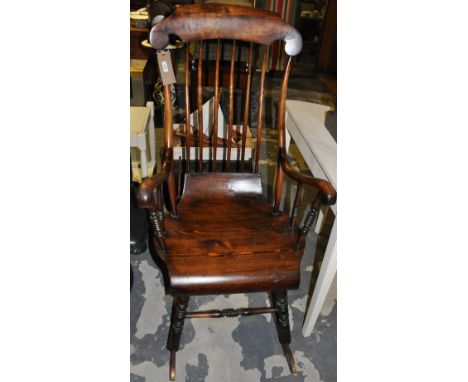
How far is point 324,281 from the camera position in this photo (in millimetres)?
1318

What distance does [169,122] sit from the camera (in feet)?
4.09

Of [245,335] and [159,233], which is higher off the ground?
[159,233]

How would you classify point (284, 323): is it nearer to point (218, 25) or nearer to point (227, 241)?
point (227, 241)

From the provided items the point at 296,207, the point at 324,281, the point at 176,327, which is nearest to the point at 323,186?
the point at 296,207

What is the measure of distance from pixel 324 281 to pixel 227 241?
424 mm

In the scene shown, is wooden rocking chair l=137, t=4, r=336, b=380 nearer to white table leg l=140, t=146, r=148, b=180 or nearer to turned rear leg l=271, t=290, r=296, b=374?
turned rear leg l=271, t=290, r=296, b=374

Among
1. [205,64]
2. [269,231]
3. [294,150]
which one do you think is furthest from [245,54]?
[269,231]

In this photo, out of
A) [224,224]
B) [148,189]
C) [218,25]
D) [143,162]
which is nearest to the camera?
[148,189]

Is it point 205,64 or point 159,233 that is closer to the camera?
point 159,233

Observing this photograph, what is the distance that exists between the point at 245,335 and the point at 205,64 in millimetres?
2261

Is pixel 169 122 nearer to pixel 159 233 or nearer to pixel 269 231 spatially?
pixel 159 233

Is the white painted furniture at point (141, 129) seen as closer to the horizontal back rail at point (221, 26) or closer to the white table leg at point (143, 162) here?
the white table leg at point (143, 162)

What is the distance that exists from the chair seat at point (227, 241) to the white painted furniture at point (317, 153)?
6.9 inches

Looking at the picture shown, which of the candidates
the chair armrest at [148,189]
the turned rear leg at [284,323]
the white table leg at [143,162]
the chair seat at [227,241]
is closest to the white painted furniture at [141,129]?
the white table leg at [143,162]
